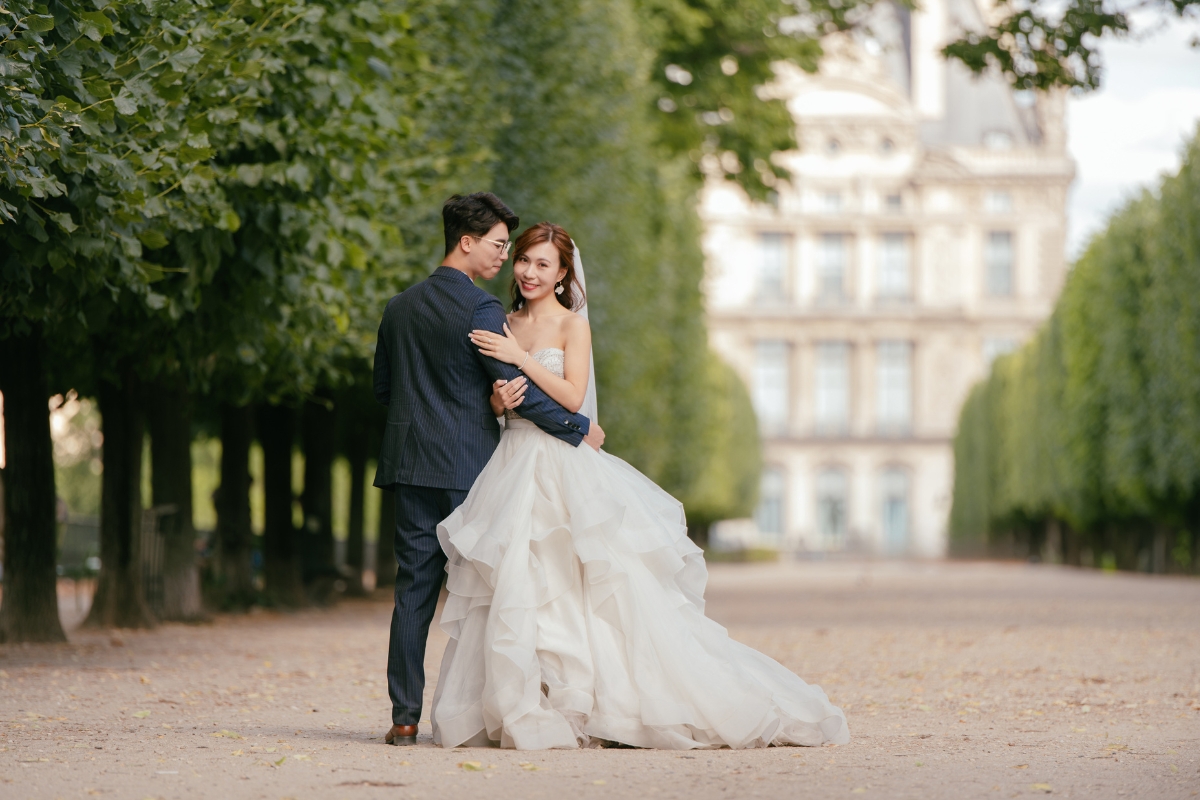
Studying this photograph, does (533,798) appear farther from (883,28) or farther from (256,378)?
(883,28)

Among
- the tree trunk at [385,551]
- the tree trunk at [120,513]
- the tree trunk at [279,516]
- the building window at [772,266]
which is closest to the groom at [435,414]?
the tree trunk at [120,513]

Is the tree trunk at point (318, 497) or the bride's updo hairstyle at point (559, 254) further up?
the bride's updo hairstyle at point (559, 254)

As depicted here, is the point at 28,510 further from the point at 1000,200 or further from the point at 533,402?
the point at 1000,200

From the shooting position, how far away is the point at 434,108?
16422 millimetres

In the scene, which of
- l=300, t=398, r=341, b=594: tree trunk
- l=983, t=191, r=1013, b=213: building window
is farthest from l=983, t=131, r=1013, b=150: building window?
l=300, t=398, r=341, b=594: tree trunk

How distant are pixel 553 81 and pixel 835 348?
7129 centimetres

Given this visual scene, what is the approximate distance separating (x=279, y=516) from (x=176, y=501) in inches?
137

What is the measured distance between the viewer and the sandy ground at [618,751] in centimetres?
532

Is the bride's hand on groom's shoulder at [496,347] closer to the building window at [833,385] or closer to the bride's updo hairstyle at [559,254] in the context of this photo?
the bride's updo hairstyle at [559,254]

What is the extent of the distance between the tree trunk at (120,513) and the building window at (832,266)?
77.4m

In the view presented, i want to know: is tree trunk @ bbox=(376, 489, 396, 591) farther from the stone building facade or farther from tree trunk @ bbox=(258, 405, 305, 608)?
the stone building facade

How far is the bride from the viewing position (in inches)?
239

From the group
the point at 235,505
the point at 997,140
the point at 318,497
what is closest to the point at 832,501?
the point at 997,140

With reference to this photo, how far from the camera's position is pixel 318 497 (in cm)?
2169
